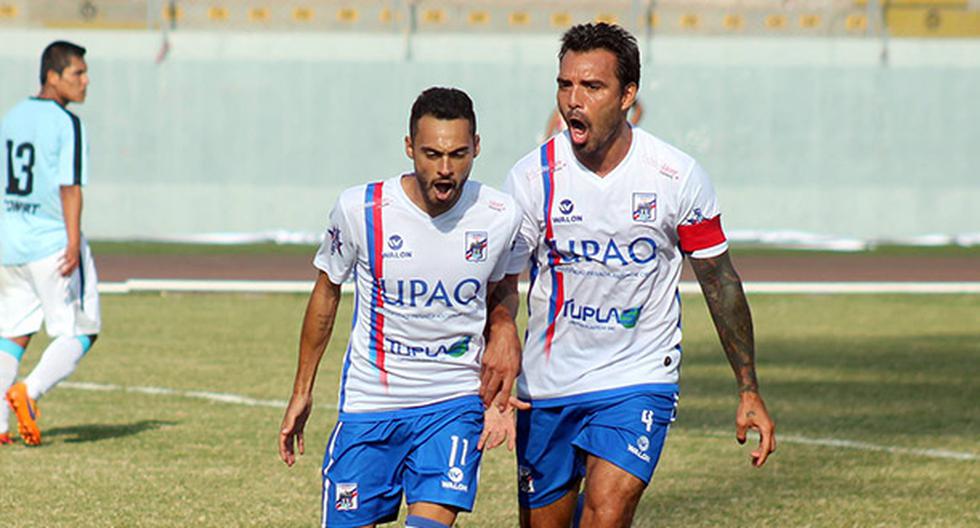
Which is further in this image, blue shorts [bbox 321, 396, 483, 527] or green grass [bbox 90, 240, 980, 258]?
green grass [bbox 90, 240, 980, 258]

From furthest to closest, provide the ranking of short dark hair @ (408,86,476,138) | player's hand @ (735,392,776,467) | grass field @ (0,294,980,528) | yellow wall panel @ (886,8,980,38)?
yellow wall panel @ (886,8,980,38) < grass field @ (0,294,980,528) < player's hand @ (735,392,776,467) < short dark hair @ (408,86,476,138)

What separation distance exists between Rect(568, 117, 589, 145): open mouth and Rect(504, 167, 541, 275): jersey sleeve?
0.26m

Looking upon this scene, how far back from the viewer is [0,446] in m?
10.4

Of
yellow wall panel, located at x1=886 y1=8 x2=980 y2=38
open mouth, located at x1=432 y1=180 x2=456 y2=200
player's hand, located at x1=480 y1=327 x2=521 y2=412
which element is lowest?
yellow wall panel, located at x1=886 y1=8 x2=980 y2=38

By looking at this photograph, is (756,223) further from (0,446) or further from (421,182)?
(421,182)

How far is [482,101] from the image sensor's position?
109 ft

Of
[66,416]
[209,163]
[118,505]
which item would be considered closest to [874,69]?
[209,163]

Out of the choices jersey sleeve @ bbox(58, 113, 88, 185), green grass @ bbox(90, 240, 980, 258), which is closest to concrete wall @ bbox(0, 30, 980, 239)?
green grass @ bbox(90, 240, 980, 258)

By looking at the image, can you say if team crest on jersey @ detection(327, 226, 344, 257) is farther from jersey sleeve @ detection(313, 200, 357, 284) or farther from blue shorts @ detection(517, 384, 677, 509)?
blue shorts @ detection(517, 384, 677, 509)

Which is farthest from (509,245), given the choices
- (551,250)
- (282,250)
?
(282,250)

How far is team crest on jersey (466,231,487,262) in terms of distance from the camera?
19.9ft

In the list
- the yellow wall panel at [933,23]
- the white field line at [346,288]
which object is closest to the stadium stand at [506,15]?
the yellow wall panel at [933,23]

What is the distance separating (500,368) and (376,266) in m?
0.56

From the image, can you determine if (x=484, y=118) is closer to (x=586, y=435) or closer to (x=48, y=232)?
(x=48, y=232)
